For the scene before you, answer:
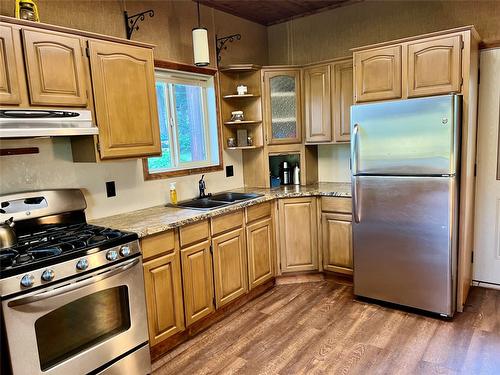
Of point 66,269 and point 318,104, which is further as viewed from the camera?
point 318,104

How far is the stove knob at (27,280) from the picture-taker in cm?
167

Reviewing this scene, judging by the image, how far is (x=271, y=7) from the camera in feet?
12.0

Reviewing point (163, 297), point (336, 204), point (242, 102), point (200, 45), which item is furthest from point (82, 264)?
point (242, 102)

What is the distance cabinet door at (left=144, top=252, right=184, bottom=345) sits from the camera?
2.34 m

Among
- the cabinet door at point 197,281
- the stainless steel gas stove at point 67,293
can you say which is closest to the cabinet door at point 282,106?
the cabinet door at point 197,281

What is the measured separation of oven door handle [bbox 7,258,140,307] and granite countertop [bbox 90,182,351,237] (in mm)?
223

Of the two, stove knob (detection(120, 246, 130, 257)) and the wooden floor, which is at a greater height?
stove knob (detection(120, 246, 130, 257))

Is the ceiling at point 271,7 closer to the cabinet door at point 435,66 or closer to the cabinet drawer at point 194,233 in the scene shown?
the cabinet door at point 435,66

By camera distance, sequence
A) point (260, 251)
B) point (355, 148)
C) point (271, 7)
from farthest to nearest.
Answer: point (271, 7) → point (260, 251) → point (355, 148)

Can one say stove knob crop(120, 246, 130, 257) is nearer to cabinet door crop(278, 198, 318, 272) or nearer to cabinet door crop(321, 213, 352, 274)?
cabinet door crop(278, 198, 318, 272)

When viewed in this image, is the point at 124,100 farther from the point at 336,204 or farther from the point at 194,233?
the point at 336,204

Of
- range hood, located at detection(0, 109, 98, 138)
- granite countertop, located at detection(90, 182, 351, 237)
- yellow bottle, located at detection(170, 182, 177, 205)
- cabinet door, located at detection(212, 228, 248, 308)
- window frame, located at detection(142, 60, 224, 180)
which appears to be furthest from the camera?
yellow bottle, located at detection(170, 182, 177, 205)

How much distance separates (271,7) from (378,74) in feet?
4.66

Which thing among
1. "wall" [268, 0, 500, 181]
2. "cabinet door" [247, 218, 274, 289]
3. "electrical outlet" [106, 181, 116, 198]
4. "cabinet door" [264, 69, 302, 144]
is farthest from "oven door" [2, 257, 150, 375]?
"wall" [268, 0, 500, 181]
